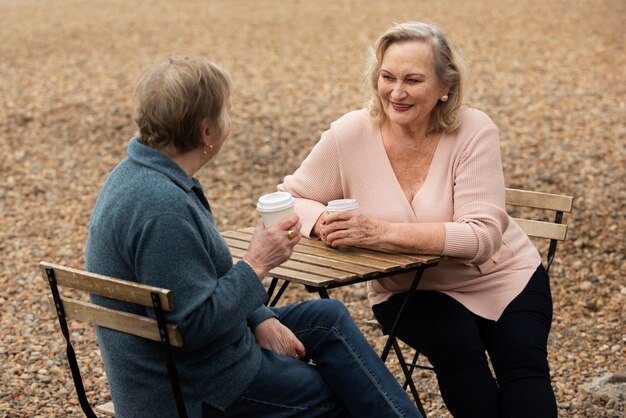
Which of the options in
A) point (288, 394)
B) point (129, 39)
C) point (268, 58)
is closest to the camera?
point (288, 394)

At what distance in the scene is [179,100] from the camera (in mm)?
2631

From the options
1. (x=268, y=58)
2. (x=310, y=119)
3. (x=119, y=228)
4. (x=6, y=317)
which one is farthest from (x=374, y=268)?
(x=268, y=58)

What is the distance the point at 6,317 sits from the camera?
561cm

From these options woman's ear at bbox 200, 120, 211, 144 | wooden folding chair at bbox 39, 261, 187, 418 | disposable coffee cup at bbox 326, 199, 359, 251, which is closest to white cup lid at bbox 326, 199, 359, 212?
disposable coffee cup at bbox 326, 199, 359, 251

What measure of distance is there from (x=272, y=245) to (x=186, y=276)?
0.34 m

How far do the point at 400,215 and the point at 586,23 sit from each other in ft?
35.6

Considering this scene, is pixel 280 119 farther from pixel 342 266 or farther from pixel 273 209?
pixel 273 209

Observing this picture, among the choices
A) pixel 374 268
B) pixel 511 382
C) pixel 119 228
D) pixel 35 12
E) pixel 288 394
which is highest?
pixel 119 228

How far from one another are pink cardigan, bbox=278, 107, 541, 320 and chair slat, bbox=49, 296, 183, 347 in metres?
1.17

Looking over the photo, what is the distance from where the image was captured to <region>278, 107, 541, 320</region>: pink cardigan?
3525 millimetres

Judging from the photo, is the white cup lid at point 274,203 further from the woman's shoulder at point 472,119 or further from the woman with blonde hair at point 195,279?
the woman's shoulder at point 472,119

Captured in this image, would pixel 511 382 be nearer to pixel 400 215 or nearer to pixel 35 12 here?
pixel 400 215

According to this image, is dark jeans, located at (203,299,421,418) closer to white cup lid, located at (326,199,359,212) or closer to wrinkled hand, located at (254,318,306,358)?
wrinkled hand, located at (254,318,306,358)

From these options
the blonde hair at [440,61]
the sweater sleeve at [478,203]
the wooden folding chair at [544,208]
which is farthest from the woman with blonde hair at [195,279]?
the wooden folding chair at [544,208]
